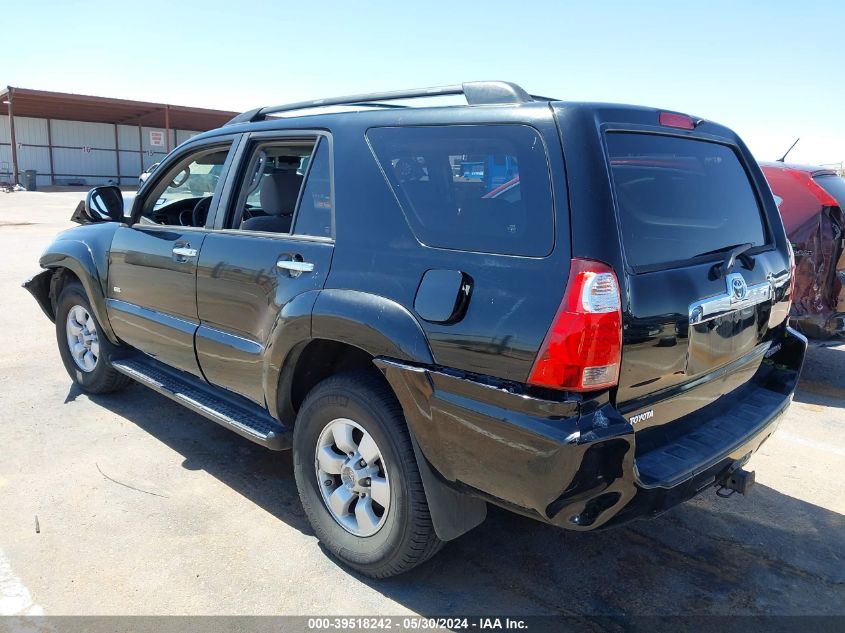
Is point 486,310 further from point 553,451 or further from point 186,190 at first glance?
point 186,190

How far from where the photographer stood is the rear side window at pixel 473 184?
230cm

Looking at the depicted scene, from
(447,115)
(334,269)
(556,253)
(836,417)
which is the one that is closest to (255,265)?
(334,269)

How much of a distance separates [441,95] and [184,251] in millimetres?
1755

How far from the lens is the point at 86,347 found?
4949 mm

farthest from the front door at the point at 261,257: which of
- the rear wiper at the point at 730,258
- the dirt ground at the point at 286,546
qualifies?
the rear wiper at the point at 730,258

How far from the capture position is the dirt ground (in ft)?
9.15

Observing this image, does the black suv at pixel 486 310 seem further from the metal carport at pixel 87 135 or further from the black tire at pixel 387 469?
the metal carport at pixel 87 135

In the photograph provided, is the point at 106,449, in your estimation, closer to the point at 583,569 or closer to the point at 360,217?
the point at 360,217

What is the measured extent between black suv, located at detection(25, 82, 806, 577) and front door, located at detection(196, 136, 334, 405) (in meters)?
0.01

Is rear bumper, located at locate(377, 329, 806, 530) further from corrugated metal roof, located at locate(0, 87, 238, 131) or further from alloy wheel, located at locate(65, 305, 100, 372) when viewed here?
corrugated metal roof, located at locate(0, 87, 238, 131)

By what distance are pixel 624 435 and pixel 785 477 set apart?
241 centimetres

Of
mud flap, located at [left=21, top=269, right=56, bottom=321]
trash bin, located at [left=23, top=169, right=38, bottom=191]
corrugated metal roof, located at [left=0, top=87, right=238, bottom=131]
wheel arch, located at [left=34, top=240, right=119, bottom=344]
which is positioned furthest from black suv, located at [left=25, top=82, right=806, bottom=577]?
trash bin, located at [left=23, top=169, right=38, bottom=191]

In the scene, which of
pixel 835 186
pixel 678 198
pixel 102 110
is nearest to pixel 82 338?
Answer: pixel 678 198

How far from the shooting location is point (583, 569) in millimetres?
3023
